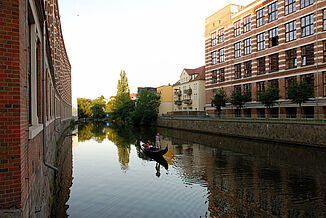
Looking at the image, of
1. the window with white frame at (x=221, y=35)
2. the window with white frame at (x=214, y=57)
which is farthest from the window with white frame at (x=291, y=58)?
the window with white frame at (x=214, y=57)

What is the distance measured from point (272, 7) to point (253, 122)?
63.4 feet

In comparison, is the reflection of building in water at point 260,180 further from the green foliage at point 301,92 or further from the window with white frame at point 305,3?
the window with white frame at point 305,3

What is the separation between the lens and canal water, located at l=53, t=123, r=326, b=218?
10438 millimetres

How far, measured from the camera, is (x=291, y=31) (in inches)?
1339

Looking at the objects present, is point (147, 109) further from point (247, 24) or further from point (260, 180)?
point (260, 180)

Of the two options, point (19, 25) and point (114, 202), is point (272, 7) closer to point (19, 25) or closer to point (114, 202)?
point (114, 202)

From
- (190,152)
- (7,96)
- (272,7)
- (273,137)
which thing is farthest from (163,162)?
(272,7)

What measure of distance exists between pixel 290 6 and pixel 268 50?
Answer: 666 centimetres

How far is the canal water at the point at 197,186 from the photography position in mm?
10438

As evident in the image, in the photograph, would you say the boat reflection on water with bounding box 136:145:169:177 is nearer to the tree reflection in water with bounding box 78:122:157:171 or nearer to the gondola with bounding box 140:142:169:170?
the gondola with bounding box 140:142:169:170

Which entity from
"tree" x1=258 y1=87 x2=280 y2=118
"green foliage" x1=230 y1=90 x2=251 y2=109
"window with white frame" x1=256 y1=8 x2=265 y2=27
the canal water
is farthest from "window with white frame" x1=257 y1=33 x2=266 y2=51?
the canal water

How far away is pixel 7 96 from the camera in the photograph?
462cm

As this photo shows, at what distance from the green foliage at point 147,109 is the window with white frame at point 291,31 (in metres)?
40.0

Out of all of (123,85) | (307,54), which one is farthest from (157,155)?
(123,85)
